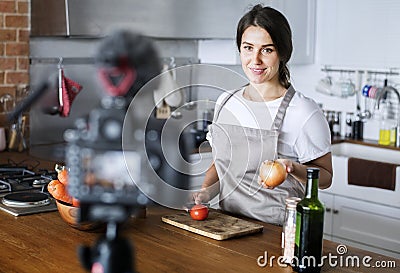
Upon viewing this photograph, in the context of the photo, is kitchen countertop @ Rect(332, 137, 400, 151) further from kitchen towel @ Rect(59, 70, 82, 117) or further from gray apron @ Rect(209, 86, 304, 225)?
gray apron @ Rect(209, 86, 304, 225)

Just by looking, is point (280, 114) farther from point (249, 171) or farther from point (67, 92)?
point (67, 92)

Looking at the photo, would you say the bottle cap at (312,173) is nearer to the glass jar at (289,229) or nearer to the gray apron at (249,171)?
the glass jar at (289,229)

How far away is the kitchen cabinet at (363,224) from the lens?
3.96 metres

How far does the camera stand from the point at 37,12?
3969 millimetres

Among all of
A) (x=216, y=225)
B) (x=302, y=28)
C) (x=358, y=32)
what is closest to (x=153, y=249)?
(x=216, y=225)

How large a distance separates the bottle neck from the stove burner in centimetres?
123

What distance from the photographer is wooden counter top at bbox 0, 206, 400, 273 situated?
6.12 ft

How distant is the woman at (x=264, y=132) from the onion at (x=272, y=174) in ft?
0.94

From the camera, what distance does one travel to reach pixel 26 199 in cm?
260

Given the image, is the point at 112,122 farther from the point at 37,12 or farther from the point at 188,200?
the point at 37,12

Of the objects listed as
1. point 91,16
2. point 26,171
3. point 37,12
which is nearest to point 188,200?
point 26,171

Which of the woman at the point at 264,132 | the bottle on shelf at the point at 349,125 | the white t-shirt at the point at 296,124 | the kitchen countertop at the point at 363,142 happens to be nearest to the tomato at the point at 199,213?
the woman at the point at 264,132

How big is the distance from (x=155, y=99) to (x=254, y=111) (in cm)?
186

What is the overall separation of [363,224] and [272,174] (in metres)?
2.14
